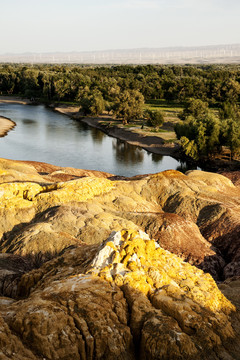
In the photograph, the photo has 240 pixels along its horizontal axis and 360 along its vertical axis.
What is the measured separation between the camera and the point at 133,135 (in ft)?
325

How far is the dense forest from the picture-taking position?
75.9m

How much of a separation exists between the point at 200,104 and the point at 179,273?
92.8m

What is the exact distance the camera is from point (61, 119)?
124 metres

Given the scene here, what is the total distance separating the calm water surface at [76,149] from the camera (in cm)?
7638

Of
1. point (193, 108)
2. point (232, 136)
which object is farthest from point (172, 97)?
point (232, 136)

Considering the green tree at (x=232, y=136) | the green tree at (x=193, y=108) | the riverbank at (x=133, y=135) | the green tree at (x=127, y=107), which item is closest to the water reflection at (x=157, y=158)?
the riverbank at (x=133, y=135)

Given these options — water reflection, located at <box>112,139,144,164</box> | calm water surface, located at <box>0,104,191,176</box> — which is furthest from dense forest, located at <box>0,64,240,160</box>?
water reflection, located at <box>112,139,144,164</box>

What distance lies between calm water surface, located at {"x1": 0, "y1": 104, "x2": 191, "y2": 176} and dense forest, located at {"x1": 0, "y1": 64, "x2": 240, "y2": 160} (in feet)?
28.3

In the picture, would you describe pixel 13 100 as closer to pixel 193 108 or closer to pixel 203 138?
pixel 193 108

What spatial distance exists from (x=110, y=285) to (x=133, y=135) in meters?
86.6

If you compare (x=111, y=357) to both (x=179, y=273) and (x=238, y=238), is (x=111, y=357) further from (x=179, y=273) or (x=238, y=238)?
(x=238, y=238)

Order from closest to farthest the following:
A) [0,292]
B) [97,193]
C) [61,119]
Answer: [0,292], [97,193], [61,119]

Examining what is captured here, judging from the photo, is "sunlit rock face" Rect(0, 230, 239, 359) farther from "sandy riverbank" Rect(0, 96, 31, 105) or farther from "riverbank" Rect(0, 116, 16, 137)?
"sandy riverbank" Rect(0, 96, 31, 105)

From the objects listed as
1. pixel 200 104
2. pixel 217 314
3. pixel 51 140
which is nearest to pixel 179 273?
pixel 217 314
